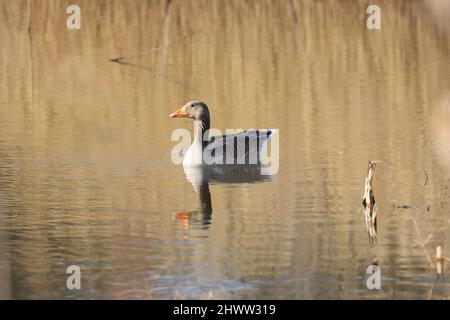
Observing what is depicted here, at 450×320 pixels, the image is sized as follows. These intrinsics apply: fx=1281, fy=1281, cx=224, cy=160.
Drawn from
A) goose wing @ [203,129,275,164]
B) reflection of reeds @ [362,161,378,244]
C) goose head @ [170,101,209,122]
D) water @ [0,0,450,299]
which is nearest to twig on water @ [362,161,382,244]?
reflection of reeds @ [362,161,378,244]

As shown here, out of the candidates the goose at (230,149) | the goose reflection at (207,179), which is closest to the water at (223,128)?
the goose reflection at (207,179)

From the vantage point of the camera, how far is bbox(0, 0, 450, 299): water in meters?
9.98

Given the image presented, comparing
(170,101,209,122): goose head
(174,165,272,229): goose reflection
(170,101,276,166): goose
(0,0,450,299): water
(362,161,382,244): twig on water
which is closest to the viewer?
(0,0,450,299): water

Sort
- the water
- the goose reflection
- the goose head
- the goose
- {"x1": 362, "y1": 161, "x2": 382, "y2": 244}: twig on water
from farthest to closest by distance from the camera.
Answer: the goose head → the goose → the goose reflection → {"x1": 362, "y1": 161, "x2": 382, "y2": 244}: twig on water → the water

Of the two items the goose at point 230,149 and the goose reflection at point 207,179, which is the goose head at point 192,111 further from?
the goose reflection at point 207,179

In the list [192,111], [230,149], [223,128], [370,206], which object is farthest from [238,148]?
[370,206]

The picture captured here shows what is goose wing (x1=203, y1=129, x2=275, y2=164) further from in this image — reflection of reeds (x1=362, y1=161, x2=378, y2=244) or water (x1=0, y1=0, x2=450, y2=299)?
reflection of reeds (x1=362, y1=161, x2=378, y2=244)

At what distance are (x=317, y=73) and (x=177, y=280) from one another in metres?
12.3

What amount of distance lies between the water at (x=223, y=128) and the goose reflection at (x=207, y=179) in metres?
0.05

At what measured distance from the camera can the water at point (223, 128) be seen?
9984mm

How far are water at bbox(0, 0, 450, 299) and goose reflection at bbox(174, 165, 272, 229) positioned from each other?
0.05 meters

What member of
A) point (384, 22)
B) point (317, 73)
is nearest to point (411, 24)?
point (384, 22)

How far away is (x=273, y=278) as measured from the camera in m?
9.67

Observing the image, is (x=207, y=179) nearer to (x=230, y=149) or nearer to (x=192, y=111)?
(x=230, y=149)
